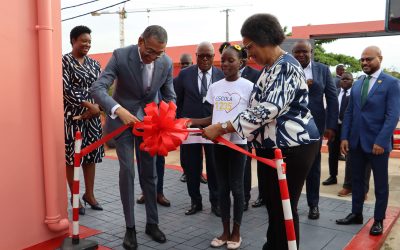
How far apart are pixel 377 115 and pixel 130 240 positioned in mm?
2853

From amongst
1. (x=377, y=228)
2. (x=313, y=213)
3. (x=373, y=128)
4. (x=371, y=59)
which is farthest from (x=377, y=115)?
(x=313, y=213)

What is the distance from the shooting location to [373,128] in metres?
4.22

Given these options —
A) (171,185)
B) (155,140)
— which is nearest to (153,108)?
(155,140)

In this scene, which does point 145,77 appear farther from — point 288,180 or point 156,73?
point 288,180

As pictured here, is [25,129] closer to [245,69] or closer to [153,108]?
[153,108]

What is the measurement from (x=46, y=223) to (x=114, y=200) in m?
1.66

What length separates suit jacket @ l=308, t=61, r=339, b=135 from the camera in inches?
177

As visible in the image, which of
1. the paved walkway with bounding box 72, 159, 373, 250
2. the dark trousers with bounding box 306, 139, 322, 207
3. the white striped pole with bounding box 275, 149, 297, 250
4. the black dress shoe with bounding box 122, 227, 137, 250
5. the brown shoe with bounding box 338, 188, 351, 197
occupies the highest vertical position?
the white striped pole with bounding box 275, 149, 297, 250

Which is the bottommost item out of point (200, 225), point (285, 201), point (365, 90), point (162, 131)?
point (200, 225)

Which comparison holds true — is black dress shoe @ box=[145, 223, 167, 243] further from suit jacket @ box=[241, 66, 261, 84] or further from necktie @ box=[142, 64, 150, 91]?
suit jacket @ box=[241, 66, 261, 84]

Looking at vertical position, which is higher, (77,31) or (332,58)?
(332,58)

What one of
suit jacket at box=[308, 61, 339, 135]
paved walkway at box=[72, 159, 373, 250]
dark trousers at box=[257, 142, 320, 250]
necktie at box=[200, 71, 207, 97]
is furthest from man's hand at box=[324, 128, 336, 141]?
dark trousers at box=[257, 142, 320, 250]

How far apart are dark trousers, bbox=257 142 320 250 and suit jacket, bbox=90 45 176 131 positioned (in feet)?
4.61

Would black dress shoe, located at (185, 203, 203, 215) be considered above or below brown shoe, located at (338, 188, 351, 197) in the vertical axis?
above
